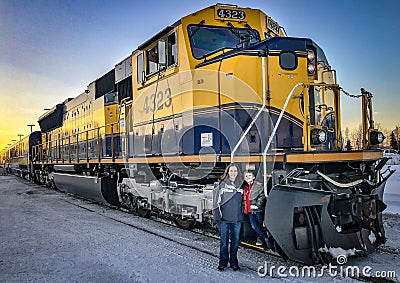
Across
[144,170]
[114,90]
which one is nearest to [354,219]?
[144,170]

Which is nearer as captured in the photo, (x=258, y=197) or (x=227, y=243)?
(x=227, y=243)

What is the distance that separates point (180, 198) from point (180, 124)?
4.51 feet

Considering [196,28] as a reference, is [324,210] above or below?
below

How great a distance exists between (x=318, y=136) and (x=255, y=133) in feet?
3.14

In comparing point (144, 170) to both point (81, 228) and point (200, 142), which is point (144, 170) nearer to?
point (81, 228)

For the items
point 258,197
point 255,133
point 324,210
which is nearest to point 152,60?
point 255,133

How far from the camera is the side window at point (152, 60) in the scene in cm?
754

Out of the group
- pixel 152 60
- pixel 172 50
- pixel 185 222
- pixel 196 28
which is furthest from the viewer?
pixel 185 222

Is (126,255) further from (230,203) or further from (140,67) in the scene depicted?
(140,67)

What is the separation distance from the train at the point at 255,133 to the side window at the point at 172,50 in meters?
0.03

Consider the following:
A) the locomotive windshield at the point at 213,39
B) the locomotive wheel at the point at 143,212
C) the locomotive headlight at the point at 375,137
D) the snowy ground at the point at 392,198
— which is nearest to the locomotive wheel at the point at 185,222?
the locomotive wheel at the point at 143,212

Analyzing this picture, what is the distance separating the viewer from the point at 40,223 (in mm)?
9320

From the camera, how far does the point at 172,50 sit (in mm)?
7270

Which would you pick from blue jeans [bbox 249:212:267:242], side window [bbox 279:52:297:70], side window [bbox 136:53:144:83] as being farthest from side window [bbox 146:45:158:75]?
blue jeans [bbox 249:212:267:242]
